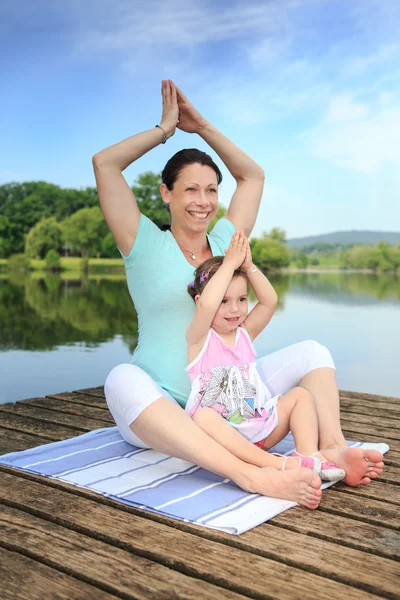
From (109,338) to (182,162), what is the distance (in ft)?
27.2

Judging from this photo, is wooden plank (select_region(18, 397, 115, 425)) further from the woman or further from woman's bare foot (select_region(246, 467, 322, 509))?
woman's bare foot (select_region(246, 467, 322, 509))

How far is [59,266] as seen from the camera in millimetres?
34344

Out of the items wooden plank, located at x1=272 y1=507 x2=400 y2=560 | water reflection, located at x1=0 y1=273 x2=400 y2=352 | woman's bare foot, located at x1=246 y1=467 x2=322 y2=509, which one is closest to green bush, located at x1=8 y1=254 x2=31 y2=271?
water reflection, located at x1=0 y1=273 x2=400 y2=352

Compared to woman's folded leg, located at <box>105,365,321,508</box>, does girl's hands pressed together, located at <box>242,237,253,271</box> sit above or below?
above

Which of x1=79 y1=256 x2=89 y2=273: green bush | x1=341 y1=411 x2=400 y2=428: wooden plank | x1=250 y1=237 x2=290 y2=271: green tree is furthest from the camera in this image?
x1=79 y1=256 x2=89 y2=273: green bush

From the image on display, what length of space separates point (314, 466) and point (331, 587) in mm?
673

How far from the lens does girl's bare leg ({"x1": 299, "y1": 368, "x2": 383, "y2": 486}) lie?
234 cm

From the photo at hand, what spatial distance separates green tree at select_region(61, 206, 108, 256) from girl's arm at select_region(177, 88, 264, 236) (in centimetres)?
2910

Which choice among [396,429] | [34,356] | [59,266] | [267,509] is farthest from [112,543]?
[59,266]

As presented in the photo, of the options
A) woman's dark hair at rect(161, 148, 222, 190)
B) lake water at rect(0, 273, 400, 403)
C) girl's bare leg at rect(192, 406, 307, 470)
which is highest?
woman's dark hair at rect(161, 148, 222, 190)

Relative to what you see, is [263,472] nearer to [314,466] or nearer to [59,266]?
[314,466]

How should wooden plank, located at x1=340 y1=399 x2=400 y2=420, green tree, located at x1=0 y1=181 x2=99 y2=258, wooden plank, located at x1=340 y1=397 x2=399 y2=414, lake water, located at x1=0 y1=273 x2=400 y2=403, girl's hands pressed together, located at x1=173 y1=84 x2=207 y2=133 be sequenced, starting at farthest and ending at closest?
green tree, located at x1=0 y1=181 x2=99 y2=258 → lake water, located at x1=0 y1=273 x2=400 y2=403 → wooden plank, located at x1=340 y1=397 x2=399 y2=414 → wooden plank, located at x1=340 y1=399 x2=400 y2=420 → girl's hands pressed together, located at x1=173 y1=84 x2=207 y2=133

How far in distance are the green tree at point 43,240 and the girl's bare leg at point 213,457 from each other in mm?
31362

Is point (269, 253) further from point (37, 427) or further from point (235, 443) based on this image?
point (235, 443)
